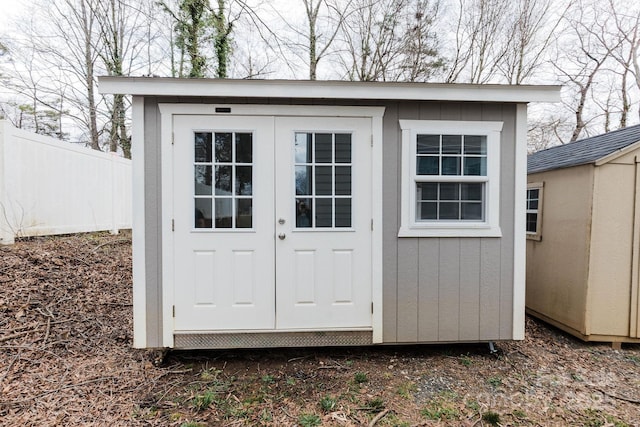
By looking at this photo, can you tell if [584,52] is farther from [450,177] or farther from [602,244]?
[450,177]

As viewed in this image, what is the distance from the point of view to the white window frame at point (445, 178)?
2855 mm

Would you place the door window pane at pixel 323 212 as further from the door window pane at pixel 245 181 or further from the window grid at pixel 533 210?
the window grid at pixel 533 210

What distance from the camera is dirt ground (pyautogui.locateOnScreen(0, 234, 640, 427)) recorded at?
6.96 feet

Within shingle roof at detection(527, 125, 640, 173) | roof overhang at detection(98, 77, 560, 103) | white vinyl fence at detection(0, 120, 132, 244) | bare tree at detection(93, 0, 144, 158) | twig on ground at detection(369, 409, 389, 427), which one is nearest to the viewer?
twig on ground at detection(369, 409, 389, 427)

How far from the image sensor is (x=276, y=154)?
279 centimetres

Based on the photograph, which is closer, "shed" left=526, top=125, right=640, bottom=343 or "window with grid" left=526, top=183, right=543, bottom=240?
"shed" left=526, top=125, right=640, bottom=343

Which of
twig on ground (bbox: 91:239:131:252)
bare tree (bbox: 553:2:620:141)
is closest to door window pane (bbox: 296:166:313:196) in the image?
twig on ground (bbox: 91:239:131:252)

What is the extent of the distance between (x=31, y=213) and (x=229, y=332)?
385 centimetres

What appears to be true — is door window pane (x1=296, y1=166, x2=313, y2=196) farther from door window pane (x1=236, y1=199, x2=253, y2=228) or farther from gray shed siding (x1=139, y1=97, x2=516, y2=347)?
gray shed siding (x1=139, y1=97, x2=516, y2=347)

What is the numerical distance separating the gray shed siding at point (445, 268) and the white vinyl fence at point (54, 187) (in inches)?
175

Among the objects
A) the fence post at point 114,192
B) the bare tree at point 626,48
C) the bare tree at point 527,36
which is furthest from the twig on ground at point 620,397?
the bare tree at point 626,48

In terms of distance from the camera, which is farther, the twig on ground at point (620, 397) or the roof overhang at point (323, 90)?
the roof overhang at point (323, 90)

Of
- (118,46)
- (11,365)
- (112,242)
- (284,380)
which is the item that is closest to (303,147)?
(284,380)

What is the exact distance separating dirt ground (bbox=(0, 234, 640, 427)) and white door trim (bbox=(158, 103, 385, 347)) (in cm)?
44
